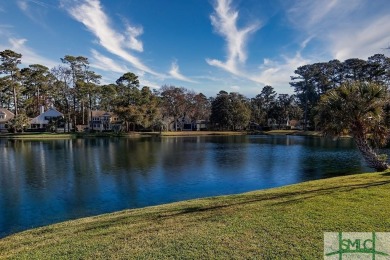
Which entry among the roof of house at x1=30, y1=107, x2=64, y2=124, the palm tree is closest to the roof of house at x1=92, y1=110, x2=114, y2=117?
the roof of house at x1=30, y1=107, x2=64, y2=124

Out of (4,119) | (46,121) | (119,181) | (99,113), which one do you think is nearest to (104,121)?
(99,113)

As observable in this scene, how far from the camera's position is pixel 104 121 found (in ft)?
258

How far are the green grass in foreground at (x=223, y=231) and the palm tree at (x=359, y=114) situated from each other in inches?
299

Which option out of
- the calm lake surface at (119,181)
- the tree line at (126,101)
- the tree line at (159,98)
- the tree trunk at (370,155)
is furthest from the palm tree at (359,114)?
the tree line at (126,101)

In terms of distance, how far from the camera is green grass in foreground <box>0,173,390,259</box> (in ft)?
18.5

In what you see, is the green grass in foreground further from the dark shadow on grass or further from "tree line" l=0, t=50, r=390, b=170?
"tree line" l=0, t=50, r=390, b=170

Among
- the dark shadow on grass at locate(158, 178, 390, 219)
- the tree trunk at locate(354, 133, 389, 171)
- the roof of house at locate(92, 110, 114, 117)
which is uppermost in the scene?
the roof of house at locate(92, 110, 114, 117)

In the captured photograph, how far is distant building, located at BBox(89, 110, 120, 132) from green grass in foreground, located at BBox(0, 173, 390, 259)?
71.2 meters

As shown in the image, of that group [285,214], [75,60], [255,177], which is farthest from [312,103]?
[285,214]

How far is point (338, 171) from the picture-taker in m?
21.5

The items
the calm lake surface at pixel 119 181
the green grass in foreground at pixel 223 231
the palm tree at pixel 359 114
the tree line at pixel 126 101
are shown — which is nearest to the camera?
the green grass in foreground at pixel 223 231

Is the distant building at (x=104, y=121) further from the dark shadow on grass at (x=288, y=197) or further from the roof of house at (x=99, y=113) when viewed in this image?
the dark shadow on grass at (x=288, y=197)

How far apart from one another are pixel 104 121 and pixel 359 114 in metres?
70.8

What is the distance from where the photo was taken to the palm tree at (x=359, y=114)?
1584 cm
